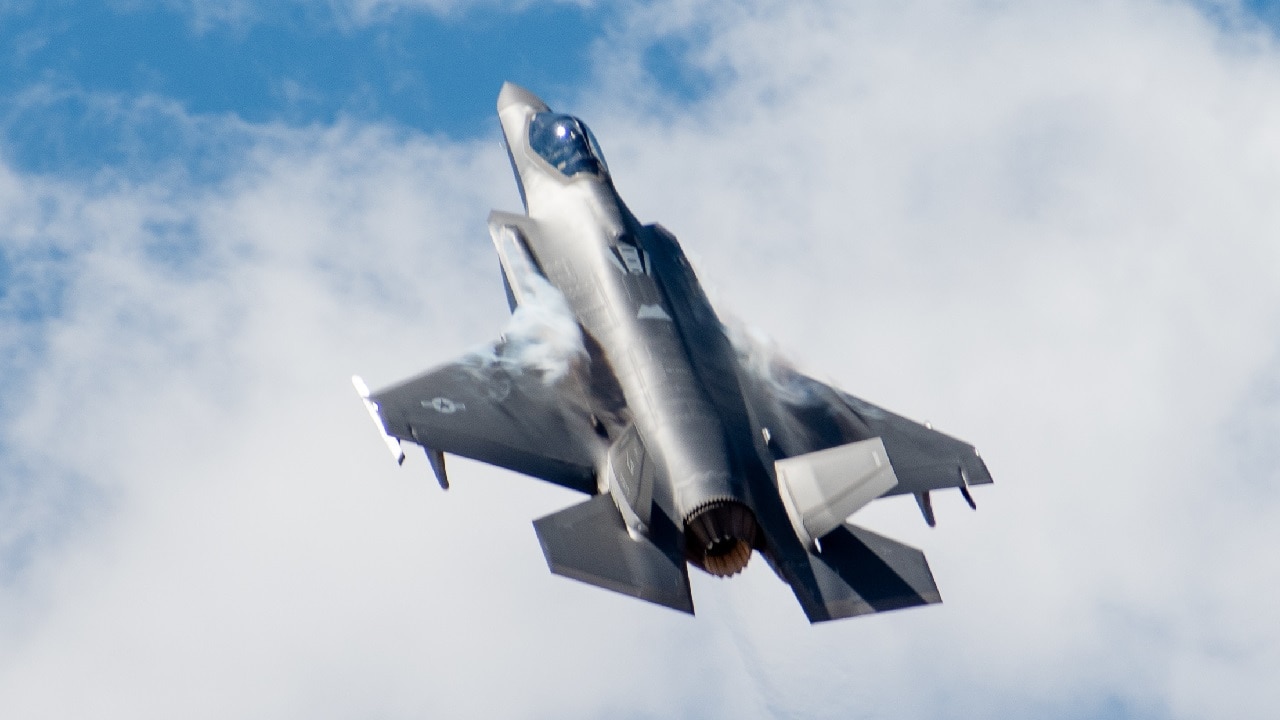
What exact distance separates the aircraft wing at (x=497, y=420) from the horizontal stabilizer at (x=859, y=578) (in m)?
3.88

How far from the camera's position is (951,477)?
1286 inches

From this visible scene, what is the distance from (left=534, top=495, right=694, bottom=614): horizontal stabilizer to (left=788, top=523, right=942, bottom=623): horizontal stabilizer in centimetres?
194

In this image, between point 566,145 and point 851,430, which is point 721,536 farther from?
point 566,145

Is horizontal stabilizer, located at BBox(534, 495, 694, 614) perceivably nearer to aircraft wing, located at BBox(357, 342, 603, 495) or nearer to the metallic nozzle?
the metallic nozzle

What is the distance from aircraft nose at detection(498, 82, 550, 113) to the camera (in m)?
40.4

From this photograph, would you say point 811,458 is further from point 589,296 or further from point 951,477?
point 589,296

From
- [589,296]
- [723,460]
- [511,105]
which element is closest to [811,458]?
[723,460]

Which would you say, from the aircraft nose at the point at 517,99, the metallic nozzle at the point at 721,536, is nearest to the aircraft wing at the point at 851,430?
the metallic nozzle at the point at 721,536

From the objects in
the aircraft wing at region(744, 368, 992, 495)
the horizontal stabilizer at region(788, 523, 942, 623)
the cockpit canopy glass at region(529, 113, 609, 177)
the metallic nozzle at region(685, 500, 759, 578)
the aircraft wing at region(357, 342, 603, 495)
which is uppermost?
the cockpit canopy glass at region(529, 113, 609, 177)

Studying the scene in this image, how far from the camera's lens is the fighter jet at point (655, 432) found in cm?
2911

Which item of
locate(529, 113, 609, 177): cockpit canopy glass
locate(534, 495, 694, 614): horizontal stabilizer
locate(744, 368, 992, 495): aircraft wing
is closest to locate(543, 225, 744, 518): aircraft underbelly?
locate(534, 495, 694, 614): horizontal stabilizer

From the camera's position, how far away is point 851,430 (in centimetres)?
3347

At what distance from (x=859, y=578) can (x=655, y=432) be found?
3885 millimetres

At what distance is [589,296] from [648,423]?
12.4 ft
